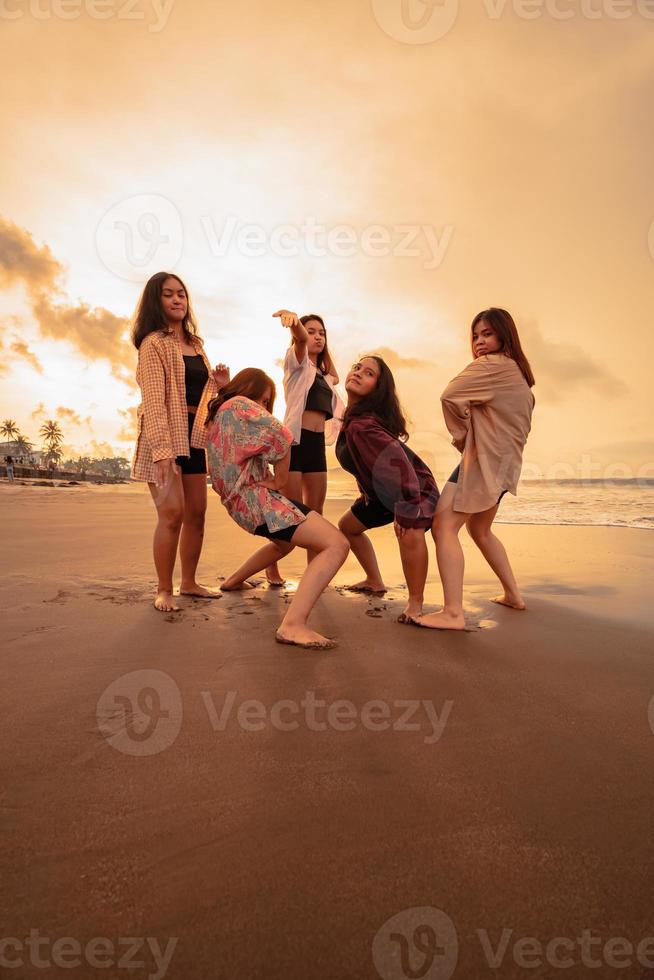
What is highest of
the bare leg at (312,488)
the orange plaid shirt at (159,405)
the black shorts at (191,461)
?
the orange plaid shirt at (159,405)

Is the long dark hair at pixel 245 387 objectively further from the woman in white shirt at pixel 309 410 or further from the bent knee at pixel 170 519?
the woman in white shirt at pixel 309 410

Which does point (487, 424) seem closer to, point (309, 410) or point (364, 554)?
point (364, 554)

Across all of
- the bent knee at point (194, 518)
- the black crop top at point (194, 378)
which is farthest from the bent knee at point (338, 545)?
the black crop top at point (194, 378)

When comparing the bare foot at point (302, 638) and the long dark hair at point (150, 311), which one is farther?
the long dark hair at point (150, 311)

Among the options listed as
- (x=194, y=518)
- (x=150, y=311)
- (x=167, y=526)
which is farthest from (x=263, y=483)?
(x=150, y=311)

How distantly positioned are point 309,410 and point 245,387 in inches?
46.5

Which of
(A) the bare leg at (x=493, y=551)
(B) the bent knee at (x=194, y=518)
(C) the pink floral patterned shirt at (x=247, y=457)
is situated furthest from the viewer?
(B) the bent knee at (x=194, y=518)

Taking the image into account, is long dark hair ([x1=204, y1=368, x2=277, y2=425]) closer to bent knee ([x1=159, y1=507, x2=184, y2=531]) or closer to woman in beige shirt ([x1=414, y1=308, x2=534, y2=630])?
bent knee ([x1=159, y1=507, x2=184, y2=531])

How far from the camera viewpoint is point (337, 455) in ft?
11.7

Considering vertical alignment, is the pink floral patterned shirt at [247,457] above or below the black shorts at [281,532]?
above

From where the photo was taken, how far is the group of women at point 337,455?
115 inches

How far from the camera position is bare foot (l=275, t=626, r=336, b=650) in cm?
253

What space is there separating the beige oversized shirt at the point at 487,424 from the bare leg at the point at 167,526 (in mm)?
1758

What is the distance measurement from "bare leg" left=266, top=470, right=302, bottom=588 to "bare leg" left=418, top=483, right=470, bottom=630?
1107 mm
